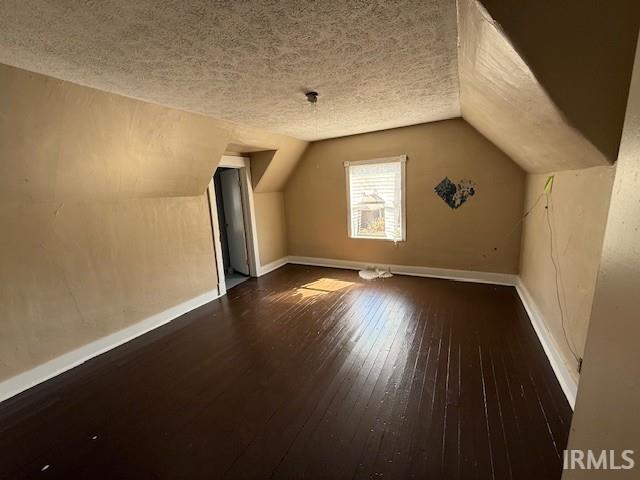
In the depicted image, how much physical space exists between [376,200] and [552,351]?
2980 mm

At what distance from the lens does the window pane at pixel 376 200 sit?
4410 millimetres

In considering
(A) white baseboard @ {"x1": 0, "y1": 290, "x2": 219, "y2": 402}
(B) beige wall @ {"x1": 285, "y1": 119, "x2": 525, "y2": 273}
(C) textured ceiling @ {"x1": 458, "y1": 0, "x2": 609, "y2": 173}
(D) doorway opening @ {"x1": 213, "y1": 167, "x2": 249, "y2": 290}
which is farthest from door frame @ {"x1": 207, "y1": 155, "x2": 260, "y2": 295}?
(C) textured ceiling @ {"x1": 458, "y1": 0, "x2": 609, "y2": 173}

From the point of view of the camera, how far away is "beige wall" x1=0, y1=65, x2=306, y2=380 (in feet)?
6.44

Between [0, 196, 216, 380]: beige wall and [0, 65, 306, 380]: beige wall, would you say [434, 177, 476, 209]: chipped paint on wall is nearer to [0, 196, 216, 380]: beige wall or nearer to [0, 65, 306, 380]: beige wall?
[0, 65, 306, 380]: beige wall

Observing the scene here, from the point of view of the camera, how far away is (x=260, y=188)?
4805 mm

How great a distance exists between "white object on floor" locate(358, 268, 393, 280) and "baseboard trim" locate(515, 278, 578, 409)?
6.01ft

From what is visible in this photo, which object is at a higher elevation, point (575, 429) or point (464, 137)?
point (464, 137)

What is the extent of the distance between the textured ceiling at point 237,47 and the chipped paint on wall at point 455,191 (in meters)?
1.62

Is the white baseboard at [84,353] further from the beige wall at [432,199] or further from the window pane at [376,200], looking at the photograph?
the window pane at [376,200]

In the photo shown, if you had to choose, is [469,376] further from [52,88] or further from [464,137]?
[52,88]

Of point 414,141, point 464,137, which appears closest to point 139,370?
point 414,141

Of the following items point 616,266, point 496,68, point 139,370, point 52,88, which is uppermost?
point 52,88

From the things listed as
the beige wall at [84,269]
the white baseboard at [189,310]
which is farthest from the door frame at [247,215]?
the beige wall at [84,269]

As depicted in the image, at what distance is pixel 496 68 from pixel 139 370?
3387 millimetres
